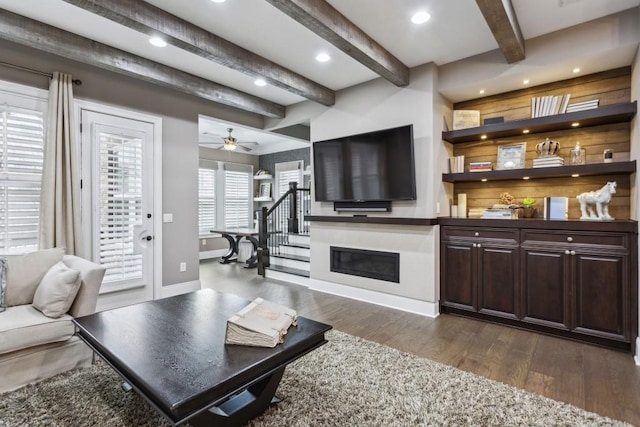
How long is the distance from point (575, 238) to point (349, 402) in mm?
2559

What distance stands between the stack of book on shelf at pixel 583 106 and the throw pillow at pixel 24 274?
16.4ft

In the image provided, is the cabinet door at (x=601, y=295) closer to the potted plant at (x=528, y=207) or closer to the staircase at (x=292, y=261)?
the potted plant at (x=528, y=207)

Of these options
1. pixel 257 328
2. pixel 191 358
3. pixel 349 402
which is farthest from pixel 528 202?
pixel 191 358

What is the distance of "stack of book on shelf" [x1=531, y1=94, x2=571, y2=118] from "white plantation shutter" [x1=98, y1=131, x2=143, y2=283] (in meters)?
4.55

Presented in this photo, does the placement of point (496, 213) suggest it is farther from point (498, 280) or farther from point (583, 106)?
point (583, 106)

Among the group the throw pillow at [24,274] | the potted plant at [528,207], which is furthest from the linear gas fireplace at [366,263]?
the throw pillow at [24,274]

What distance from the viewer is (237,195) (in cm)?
865

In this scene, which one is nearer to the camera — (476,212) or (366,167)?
(476,212)

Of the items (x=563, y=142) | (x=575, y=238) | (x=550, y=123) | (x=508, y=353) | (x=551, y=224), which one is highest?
(x=550, y=123)

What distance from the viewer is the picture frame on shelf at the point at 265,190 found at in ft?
28.9

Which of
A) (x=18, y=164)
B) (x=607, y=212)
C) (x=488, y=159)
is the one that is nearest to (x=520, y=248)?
(x=607, y=212)

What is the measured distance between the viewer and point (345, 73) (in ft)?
13.3

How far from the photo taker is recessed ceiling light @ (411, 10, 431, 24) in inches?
110

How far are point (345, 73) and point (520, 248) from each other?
2798 mm
